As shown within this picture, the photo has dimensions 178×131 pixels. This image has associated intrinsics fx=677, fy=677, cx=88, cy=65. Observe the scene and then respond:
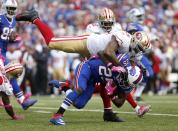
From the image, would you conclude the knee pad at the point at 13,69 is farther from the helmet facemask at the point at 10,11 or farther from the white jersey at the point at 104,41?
the helmet facemask at the point at 10,11

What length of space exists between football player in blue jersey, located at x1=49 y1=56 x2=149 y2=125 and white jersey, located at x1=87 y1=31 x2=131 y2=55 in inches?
6.3

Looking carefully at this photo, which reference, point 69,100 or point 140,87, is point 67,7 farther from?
point 69,100

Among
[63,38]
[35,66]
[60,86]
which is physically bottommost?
[35,66]

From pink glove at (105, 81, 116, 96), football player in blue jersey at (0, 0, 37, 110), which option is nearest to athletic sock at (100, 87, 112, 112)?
pink glove at (105, 81, 116, 96)

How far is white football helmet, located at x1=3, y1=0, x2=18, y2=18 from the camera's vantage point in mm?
10195

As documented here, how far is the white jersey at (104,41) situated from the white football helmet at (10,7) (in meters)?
1.88

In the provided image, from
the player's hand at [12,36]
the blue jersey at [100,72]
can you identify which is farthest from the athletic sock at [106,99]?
the player's hand at [12,36]

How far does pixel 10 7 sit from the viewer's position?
33.4 feet

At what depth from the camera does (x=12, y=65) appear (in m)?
9.24

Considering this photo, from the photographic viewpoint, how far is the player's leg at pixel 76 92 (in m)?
8.27

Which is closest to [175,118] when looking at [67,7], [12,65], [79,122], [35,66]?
[79,122]

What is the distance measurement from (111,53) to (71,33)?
495 inches

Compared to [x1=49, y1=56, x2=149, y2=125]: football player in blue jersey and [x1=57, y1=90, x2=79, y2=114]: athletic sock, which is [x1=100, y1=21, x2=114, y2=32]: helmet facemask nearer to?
[x1=49, y1=56, x2=149, y2=125]: football player in blue jersey

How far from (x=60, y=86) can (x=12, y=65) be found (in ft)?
2.37
